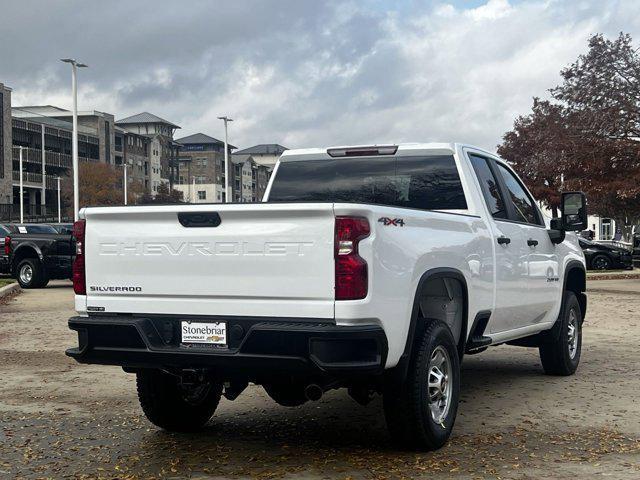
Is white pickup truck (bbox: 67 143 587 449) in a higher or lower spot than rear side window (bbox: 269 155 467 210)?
lower

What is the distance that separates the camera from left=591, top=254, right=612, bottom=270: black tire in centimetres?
3647

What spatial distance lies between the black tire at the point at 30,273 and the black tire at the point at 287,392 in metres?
18.3

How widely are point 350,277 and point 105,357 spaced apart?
1.72 m

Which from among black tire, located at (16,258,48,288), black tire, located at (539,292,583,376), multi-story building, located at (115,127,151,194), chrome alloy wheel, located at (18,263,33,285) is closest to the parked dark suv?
black tire, located at (16,258,48,288)

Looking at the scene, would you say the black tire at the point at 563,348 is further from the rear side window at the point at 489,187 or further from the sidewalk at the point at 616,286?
the sidewalk at the point at 616,286

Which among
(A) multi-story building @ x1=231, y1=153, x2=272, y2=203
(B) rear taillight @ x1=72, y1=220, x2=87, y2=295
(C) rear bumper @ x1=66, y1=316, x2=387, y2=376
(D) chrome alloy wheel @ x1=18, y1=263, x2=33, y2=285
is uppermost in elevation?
(A) multi-story building @ x1=231, y1=153, x2=272, y2=203

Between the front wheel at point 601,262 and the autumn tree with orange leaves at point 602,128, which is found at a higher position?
the autumn tree with orange leaves at point 602,128

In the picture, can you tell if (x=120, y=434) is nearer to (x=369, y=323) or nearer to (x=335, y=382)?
(x=335, y=382)

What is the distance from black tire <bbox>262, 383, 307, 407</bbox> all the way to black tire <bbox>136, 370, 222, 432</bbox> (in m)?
0.49

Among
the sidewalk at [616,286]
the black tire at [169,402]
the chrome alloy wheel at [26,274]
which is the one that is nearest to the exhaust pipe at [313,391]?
the black tire at [169,402]

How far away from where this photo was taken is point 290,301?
205 inches

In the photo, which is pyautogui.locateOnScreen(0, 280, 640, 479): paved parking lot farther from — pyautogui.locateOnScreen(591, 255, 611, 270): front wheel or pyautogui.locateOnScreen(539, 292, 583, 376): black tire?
pyautogui.locateOnScreen(591, 255, 611, 270): front wheel

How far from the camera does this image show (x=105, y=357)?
569 centimetres

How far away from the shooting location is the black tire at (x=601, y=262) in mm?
36469
